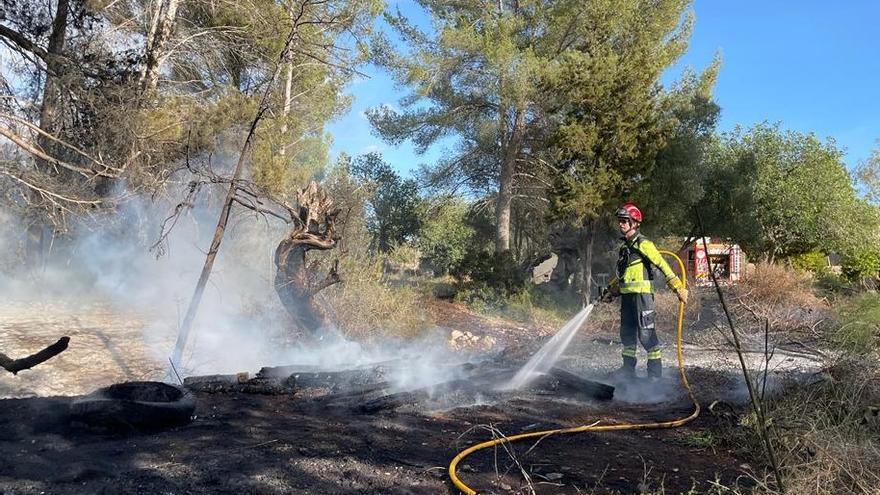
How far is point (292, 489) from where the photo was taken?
3.17 metres

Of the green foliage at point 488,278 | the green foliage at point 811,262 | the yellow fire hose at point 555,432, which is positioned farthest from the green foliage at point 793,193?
the yellow fire hose at point 555,432

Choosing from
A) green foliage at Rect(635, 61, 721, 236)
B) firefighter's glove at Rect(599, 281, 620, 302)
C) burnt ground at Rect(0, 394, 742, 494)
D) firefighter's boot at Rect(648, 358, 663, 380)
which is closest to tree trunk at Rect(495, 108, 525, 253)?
green foliage at Rect(635, 61, 721, 236)

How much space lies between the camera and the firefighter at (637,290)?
647cm

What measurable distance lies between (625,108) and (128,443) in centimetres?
1370

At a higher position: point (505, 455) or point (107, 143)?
point (107, 143)

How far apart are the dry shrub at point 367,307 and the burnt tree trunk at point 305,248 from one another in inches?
41.2

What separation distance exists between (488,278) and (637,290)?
29.9ft

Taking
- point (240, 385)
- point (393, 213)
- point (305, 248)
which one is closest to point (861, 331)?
point (240, 385)

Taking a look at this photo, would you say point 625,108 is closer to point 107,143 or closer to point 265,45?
point 265,45

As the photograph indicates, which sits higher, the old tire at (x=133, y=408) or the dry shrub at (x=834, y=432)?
the old tire at (x=133, y=408)

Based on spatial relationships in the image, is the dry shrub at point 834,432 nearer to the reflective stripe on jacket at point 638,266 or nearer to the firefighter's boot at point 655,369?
the firefighter's boot at point 655,369

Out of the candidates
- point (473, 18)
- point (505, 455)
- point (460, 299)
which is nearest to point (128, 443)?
point (505, 455)

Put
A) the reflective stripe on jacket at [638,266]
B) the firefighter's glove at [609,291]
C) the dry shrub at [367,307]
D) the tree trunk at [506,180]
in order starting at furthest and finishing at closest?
the tree trunk at [506,180] < the dry shrub at [367,307] < the firefighter's glove at [609,291] < the reflective stripe on jacket at [638,266]

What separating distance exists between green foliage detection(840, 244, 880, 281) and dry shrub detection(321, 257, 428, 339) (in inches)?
686
